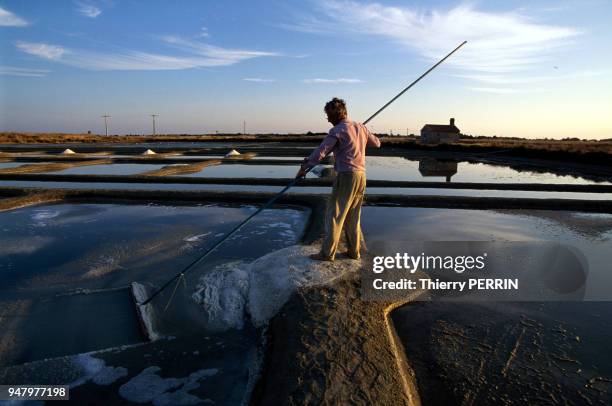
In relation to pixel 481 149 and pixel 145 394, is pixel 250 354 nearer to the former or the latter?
pixel 145 394

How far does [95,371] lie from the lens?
2.59 m

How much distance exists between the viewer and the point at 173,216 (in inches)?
297

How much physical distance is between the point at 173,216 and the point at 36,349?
476 cm

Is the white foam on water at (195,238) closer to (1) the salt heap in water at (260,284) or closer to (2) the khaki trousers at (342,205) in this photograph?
(1) the salt heap in water at (260,284)

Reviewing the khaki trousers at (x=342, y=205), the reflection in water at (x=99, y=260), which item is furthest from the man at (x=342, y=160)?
the reflection in water at (x=99, y=260)

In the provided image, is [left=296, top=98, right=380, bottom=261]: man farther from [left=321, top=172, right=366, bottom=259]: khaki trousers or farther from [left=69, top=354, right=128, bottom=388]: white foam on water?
[left=69, top=354, right=128, bottom=388]: white foam on water

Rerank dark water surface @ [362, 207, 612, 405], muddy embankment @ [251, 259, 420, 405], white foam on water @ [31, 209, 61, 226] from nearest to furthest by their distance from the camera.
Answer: muddy embankment @ [251, 259, 420, 405] < dark water surface @ [362, 207, 612, 405] < white foam on water @ [31, 209, 61, 226]

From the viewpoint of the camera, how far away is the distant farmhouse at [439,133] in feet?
157

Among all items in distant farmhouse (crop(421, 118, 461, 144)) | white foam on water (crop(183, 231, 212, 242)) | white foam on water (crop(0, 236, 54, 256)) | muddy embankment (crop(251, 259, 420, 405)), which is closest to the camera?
muddy embankment (crop(251, 259, 420, 405))

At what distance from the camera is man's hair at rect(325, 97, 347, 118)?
356 centimetres

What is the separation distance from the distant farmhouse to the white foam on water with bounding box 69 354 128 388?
160 feet

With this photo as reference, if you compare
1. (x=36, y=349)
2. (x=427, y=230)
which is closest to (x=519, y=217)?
(x=427, y=230)

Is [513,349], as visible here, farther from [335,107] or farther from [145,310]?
[145,310]

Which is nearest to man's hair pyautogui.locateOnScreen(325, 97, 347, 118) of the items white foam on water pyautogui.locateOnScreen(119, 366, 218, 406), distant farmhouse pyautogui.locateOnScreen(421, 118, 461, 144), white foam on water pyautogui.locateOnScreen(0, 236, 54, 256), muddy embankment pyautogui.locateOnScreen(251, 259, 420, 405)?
muddy embankment pyautogui.locateOnScreen(251, 259, 420, 405)
